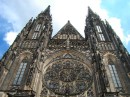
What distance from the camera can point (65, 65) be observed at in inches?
716

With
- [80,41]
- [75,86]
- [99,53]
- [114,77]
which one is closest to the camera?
[75,86]

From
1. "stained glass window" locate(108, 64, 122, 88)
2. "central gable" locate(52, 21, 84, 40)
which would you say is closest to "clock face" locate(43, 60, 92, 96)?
"stained glass window" locate(108, 64, 122, 88)

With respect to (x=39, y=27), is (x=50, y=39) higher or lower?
lower

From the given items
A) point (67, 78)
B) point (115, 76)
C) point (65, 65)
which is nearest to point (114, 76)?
point (115, 76)

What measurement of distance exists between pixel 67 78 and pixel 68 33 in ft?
26.7

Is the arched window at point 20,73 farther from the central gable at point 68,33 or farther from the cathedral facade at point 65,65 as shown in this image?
the central gable at point 68,33

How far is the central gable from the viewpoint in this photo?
74.8ft

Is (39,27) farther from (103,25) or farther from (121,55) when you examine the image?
(121,55)

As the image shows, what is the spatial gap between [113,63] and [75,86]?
16.6 ft

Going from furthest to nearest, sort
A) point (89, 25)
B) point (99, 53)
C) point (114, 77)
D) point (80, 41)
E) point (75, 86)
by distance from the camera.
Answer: point (89, 25) < point (80, 41) < point (99, 53) < point (114, 77) < point (75, 86)

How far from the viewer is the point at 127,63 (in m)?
17.6

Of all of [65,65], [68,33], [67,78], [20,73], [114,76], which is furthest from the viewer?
[68,33]

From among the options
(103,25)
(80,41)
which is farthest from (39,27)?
(103,25)

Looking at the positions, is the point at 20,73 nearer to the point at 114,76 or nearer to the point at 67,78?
the point at 67,78
